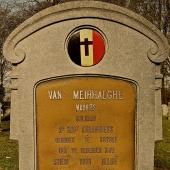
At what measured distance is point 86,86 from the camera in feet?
22.0

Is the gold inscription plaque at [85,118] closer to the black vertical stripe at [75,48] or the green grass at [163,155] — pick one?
the black vertical stripe at [75,48]

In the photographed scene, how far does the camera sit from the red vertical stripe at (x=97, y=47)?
6645 mm

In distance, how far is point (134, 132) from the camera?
6.79 m

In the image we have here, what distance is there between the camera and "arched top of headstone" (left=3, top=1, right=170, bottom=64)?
6613 millimetres

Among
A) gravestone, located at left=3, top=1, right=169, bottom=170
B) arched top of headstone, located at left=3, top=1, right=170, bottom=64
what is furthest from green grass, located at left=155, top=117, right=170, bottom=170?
arched top of headstone, located at left=3, top=1, right=170, bottom=64

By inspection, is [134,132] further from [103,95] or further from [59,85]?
[59,85]

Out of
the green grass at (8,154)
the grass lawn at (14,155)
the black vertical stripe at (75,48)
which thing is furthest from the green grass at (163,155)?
the black vertical stripe at (75,48)

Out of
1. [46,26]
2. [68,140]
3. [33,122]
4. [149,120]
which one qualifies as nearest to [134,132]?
[149,120]

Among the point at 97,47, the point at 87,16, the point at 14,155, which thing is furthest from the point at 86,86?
the point at 14,155

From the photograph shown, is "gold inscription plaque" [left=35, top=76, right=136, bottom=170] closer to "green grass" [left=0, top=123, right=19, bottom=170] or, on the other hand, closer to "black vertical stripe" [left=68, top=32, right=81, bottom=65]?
"black vertical stripe" [left=68, top=32, right=81, bottom=65]

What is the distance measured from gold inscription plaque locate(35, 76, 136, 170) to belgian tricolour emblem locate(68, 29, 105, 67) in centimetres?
23

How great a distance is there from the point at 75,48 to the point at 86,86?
1.69 ft

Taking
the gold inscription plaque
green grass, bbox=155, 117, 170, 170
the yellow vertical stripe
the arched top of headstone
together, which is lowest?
green grass, bbox=155, 117, 170, 170

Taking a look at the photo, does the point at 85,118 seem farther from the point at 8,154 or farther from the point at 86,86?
the point at 8,154
